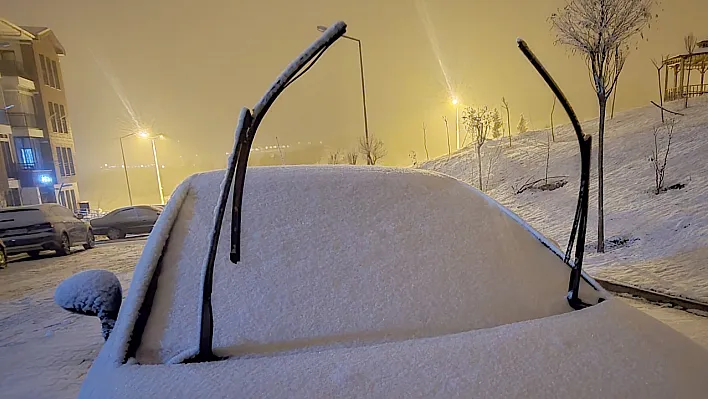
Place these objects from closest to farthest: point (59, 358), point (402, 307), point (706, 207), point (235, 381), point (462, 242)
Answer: point (235, 381)
point (402, 307)
point (462, 242)
point (59, 358)
point (706, 207)

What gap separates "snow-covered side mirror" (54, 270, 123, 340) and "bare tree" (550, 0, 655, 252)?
21.9ft

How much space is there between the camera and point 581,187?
4.57 ft

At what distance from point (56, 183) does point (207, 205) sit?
20.7 meters

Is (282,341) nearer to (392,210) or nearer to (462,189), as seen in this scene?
(392,210)

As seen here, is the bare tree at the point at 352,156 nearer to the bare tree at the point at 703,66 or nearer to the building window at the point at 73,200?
the bare tree at the point at 703,66

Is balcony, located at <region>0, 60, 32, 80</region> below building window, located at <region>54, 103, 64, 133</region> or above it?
above

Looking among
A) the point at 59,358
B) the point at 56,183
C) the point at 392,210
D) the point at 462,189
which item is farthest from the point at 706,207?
the point at 56,183

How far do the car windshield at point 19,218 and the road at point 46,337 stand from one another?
1.91 metres

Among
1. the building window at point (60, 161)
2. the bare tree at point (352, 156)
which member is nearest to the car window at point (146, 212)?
the bare tree at point (352, 156)

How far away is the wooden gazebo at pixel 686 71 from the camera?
1389 centimetres

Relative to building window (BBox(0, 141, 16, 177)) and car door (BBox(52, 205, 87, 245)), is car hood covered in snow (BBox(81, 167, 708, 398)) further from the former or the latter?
building window (BBox(0, 141, 16, 177))

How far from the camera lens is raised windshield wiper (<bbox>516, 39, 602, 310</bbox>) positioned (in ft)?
4.01

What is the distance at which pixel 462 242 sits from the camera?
60.9 inches

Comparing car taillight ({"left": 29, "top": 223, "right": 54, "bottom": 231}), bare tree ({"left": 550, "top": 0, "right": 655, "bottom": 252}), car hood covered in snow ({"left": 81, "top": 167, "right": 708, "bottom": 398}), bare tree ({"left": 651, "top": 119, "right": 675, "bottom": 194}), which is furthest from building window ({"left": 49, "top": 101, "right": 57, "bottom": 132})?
bare tree ({"left": 651, "top": 119, "right": 675, "bottom": 194})
